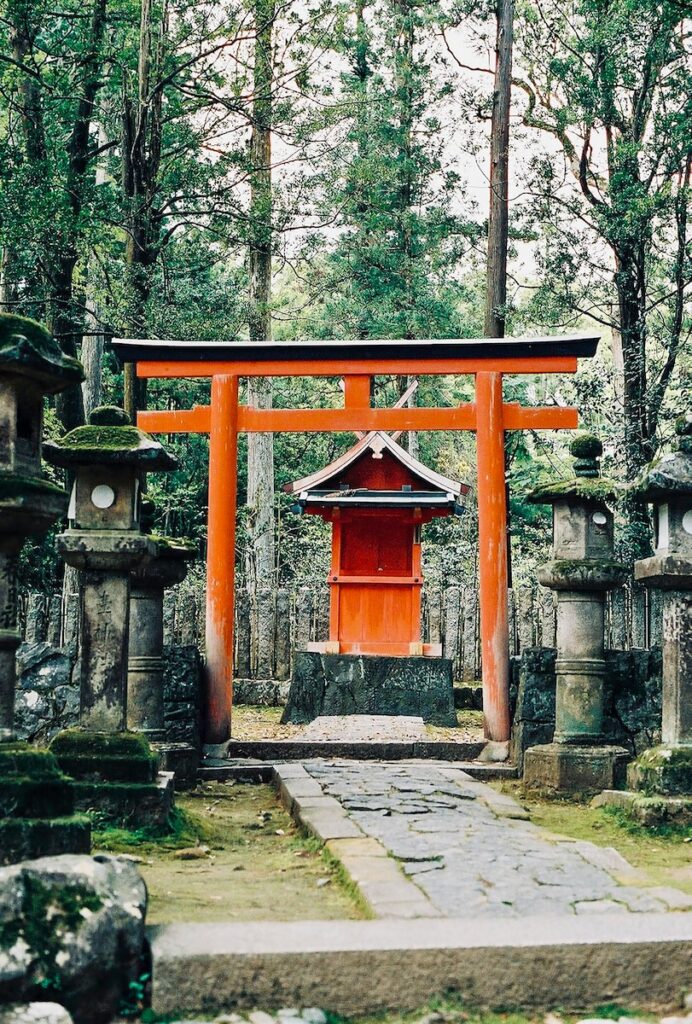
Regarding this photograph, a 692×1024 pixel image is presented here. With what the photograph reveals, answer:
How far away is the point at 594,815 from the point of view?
7.69 meters

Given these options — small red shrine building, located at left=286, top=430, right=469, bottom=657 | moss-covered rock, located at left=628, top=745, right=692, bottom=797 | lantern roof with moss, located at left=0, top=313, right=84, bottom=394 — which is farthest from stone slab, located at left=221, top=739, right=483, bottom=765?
lantern roof with moss, located at left=0, top=313, right=84, bottom=394

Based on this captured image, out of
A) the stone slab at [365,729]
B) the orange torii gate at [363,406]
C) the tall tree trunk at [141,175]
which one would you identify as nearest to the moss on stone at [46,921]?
the orange torii gate at [363,406]

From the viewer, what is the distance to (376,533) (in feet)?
51.5

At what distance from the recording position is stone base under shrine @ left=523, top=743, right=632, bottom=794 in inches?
333

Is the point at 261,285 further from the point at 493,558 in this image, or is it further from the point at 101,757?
the point at 101,757

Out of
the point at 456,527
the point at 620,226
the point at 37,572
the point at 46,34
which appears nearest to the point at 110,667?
the point at 37,572

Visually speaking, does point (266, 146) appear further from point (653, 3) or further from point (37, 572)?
point (37, 572)

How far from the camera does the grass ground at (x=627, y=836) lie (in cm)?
582

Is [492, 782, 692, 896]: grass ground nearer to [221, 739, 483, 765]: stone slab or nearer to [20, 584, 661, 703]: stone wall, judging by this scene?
[221, 739, 483, 765]: stone slab

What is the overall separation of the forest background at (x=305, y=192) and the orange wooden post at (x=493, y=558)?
332cm

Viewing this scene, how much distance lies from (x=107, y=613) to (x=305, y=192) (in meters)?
16.2

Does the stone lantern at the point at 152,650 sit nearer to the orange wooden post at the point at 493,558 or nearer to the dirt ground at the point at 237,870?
the dirt ground at the point at 237,870

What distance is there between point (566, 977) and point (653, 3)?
15992 mm

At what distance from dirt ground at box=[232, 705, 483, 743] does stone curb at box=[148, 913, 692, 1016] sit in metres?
7.10
